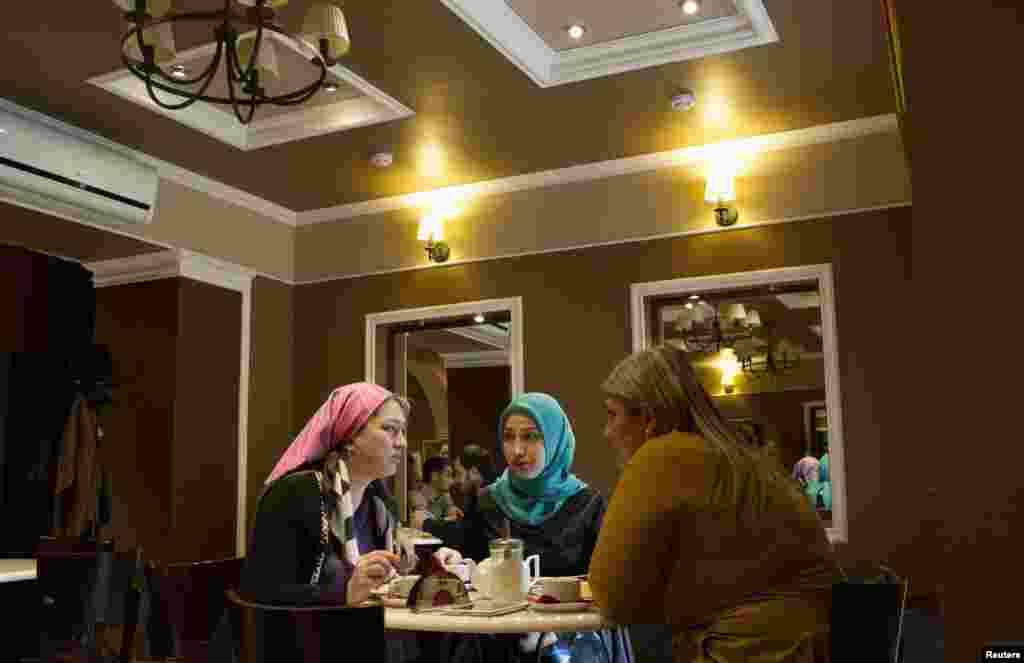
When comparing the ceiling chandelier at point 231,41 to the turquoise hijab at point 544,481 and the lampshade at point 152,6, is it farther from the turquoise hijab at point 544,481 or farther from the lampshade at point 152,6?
the turquoise hijab at point 544,481

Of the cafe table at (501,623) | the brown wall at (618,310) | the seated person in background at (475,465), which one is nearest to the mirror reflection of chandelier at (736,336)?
the brown wall at (618,310)

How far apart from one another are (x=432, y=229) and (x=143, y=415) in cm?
204

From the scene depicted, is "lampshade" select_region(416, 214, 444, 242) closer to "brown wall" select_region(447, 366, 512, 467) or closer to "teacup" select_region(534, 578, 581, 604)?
Answer: "brown wall" select_region(447, 366, 512, 467)

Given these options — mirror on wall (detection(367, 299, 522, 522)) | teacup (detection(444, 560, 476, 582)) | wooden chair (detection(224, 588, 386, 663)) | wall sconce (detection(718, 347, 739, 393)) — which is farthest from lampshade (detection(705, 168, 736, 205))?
wooden chair (detection(224, 588, 386, 663))

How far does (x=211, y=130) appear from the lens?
4965 millimetres

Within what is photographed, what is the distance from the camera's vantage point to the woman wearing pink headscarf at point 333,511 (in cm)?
217

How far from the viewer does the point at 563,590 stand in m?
2.22

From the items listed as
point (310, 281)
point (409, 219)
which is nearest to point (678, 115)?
point (409, 219)

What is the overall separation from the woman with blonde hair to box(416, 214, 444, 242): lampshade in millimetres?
4280

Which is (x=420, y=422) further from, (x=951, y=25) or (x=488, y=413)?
(x=951, y=25)

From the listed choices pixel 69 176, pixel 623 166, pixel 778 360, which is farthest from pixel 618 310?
pixel 69 176

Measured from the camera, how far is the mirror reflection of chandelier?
5012mm

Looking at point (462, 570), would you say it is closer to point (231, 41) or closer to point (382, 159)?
point (231, 41)

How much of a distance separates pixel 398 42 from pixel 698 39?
1289 millimetres
